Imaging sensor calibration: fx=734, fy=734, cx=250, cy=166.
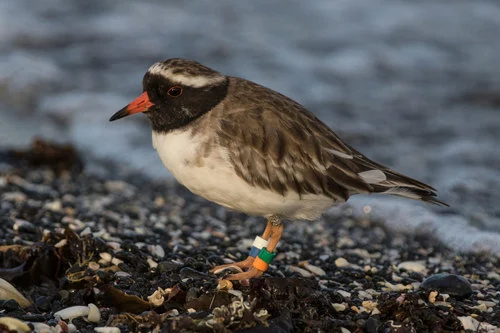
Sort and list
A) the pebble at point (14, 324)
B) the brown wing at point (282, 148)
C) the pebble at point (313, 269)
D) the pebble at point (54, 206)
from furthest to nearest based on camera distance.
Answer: the pebble at point (54, 206), the pebble at point (313, 269), the brown wing at point (282, 148), the pebble at point (14, 324)

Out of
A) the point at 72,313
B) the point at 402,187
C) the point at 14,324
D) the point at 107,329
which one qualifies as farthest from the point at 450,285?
the point at 14,324

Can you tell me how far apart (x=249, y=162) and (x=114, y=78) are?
761cm

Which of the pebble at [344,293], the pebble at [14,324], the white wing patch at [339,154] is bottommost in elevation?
the pebble at [344,293]

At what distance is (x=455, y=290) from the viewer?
468 cm

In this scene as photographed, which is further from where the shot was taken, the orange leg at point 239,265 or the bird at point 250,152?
the orange leg at point 239,265

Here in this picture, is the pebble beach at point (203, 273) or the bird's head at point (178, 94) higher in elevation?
Result: the bird's head at point (178, 94)

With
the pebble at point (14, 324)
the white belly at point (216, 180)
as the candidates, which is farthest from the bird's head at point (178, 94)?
the pebble at point (14, 324)

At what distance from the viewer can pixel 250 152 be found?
437cm

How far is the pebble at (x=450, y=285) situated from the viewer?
467 centimetres

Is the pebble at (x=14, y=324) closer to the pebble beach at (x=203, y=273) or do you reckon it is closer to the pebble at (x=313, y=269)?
the pebble beach at (x=203, y=273)

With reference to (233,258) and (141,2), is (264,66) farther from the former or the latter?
(233,258)

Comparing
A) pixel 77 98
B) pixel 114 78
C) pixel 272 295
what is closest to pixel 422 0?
pixel 114 78

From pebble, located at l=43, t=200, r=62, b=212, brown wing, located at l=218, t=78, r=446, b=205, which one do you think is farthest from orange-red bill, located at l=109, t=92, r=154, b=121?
pebble, located at l=43, t=200, r=62, b=212

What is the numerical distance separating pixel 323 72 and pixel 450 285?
7.59 m
